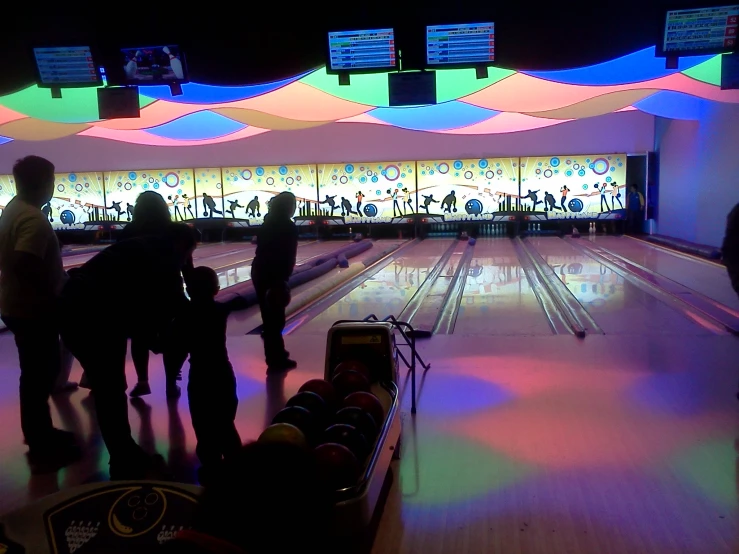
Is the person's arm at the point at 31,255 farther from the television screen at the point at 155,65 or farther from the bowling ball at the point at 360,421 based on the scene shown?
the television screen at the point at 155,65

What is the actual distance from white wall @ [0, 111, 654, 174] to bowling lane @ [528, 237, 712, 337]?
596 cm

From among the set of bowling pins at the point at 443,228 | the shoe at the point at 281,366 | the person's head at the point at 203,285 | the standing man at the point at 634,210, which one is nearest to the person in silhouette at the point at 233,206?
the set of bowling pins at the point at 443,228

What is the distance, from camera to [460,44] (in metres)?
4.33

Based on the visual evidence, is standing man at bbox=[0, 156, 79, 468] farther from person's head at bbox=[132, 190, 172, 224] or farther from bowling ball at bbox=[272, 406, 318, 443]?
bowling ball at bbox=[272, 406, 318, 443]

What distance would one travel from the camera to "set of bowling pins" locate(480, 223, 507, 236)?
48.7 feet

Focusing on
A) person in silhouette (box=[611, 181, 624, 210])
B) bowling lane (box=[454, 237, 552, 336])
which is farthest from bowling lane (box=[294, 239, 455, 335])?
person in silhouette (box=[611, 181, 624, 210])

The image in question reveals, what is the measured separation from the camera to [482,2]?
422cm

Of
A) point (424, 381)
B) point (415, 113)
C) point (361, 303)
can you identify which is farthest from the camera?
point (415, 113)

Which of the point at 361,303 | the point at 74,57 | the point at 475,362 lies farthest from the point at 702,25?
the point at 74,57

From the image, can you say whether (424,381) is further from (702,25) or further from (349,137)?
(349,137)

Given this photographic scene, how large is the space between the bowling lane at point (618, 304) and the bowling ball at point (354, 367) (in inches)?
101

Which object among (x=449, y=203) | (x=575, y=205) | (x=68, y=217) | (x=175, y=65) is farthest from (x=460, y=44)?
(x=68, y=217)

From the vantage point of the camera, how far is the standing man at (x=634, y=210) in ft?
44.1

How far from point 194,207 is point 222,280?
8.06 metres
